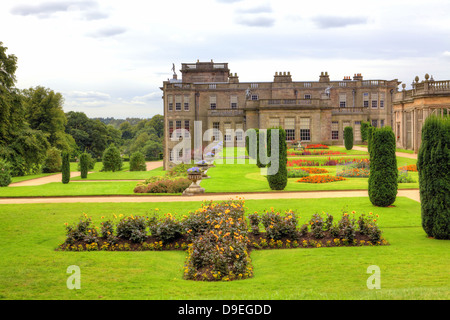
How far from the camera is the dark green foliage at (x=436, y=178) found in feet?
43.4

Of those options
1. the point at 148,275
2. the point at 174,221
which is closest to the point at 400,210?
the point at 174,221

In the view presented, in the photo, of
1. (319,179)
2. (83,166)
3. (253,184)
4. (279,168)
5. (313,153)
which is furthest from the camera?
(313,153)

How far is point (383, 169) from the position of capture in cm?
1812

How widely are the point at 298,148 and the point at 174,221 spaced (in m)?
36.6

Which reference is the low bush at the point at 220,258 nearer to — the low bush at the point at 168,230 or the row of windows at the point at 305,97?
the low bush at the point at 168,230

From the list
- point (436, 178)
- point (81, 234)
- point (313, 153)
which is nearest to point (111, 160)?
point (313, 153)

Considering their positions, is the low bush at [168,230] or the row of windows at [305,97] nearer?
the low bush at [168,230]

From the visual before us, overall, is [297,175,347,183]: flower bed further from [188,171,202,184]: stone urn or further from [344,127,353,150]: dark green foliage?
[344,127,353,150]: dark green foliage

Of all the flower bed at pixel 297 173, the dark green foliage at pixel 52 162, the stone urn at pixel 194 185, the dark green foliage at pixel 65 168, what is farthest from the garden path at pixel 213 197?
the dark green foliage at pixel 52 162

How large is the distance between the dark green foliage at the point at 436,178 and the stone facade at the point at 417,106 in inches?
993

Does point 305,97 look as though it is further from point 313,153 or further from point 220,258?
point 220,258

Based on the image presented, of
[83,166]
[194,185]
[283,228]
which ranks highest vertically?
[83,166]

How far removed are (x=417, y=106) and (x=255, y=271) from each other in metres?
37.8

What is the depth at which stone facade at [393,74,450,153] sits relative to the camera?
41125 mm
